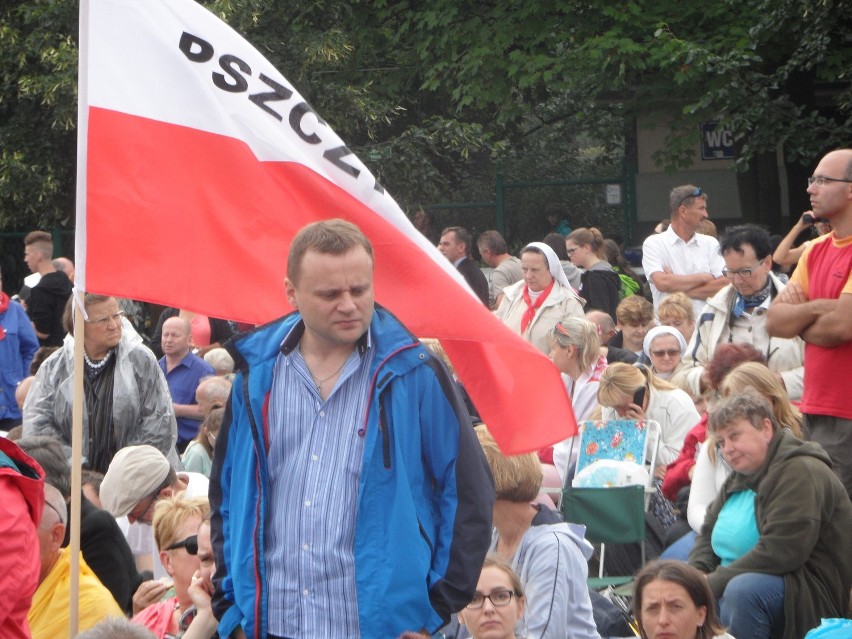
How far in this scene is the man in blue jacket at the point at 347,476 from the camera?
10.7 ft

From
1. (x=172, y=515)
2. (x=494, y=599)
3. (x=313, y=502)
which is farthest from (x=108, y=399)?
(x=313, y=502)

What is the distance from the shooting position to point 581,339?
28.7ft

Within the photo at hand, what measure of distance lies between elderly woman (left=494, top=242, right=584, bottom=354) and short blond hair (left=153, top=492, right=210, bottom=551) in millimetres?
4952

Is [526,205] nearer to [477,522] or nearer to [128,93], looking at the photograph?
[128,93]

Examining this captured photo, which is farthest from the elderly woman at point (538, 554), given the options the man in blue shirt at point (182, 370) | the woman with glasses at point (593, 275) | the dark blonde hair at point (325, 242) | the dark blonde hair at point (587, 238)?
the dark blonde hair at point (587, 238)

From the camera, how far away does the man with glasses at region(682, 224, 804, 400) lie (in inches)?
327

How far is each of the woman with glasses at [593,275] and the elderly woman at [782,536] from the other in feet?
18.8

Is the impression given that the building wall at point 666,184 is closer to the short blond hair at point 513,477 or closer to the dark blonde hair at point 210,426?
the dark blonde hair at point 210,426

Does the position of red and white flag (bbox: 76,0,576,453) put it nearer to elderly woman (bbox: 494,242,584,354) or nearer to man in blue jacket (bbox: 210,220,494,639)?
man in blue jacket (bbox: 210,220,494,639)

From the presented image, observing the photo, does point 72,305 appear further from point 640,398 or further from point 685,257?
point 685,257

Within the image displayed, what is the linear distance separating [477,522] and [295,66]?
50.8 ft

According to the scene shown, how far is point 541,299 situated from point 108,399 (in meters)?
3.74

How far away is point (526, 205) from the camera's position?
1922 cm

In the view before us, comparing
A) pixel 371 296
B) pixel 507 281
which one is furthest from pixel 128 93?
pixel 507 281
